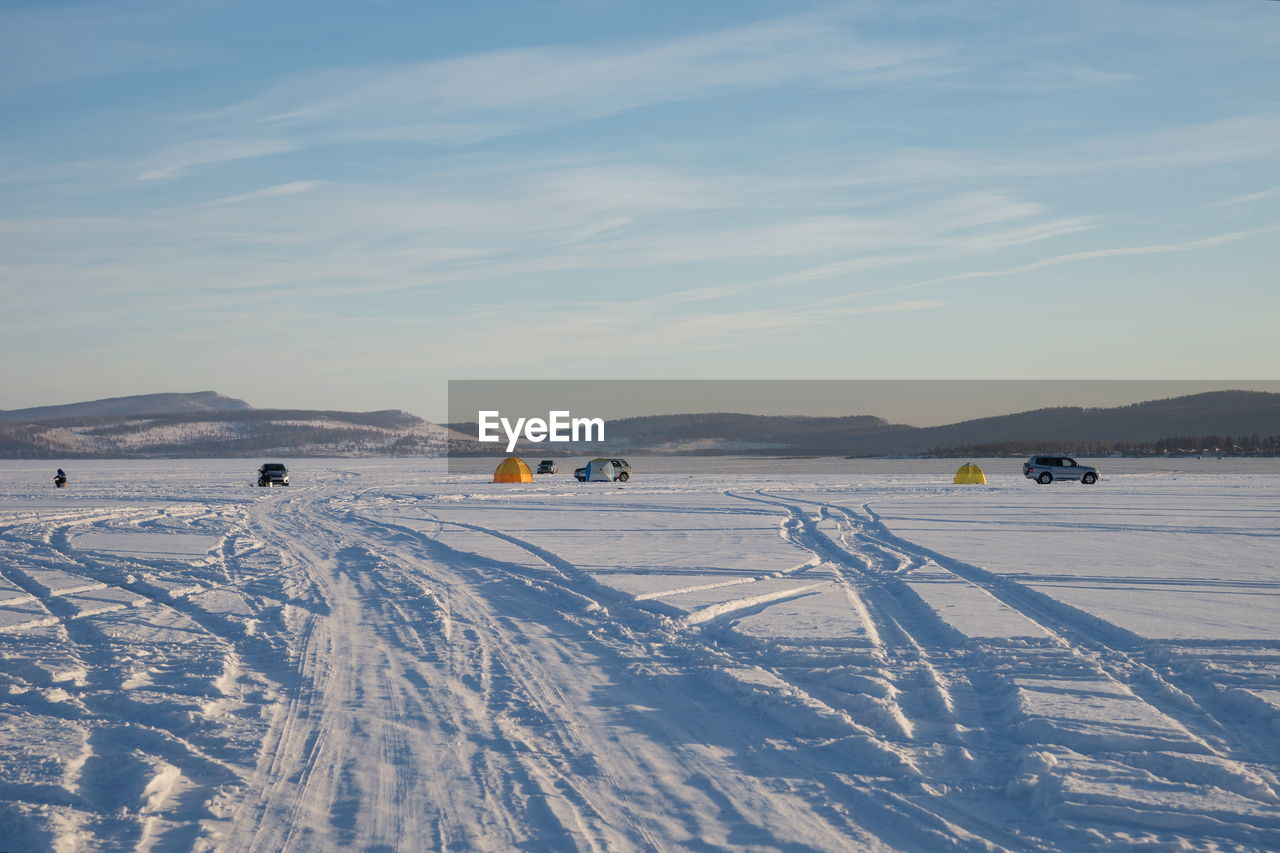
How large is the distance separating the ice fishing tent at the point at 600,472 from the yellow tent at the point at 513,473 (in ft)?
11.4

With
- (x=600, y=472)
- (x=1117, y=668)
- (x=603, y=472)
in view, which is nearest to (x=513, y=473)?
(x=600, y=472)

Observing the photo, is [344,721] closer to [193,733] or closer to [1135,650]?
[193,733]

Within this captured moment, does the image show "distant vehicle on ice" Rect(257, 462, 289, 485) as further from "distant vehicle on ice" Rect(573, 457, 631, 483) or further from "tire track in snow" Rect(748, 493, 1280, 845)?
"tire track in snow" Rect(748, 493, 1280, 845)

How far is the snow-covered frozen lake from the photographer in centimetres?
526

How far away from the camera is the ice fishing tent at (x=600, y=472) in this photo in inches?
2165

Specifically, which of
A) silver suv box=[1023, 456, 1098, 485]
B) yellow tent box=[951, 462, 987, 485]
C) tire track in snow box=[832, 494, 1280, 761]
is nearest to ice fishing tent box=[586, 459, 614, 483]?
yellow tent box=[951, 462, 987, 485]

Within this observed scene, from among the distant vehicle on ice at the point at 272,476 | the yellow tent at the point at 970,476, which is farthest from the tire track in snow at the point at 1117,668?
the distant vehicle on ice at the point at 272,476

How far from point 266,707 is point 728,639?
14.9 ft

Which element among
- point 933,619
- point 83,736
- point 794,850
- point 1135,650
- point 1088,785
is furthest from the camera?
point 933,619

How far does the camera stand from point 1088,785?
570cm

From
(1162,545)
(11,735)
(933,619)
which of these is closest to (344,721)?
(11,735)

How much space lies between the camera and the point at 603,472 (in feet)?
181

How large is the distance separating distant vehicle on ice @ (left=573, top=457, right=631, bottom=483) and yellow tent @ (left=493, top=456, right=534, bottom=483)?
10.1ft

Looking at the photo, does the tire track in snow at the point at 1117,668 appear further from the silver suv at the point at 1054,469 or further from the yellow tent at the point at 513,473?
the yellow tent at the point at 513,473
